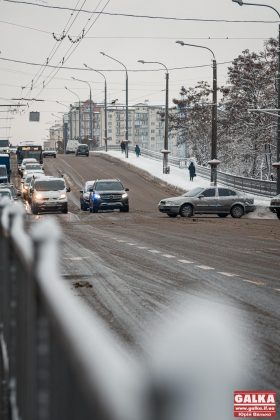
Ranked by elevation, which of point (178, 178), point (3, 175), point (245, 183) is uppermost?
point (3, 175)

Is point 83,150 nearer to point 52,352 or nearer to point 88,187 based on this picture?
point 88,187

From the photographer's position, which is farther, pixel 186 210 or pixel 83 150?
pixel 83 150

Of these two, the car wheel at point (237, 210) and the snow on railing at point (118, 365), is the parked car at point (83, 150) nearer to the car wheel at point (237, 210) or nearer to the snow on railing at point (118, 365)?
the car wheel at point (237, 210)

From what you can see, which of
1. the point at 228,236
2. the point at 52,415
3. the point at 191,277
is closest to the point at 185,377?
the point at 52,415

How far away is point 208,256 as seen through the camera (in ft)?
66.7

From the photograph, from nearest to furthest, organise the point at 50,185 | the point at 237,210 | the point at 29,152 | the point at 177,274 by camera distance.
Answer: the point at 177,274
the point at 237,210
the point at 50,185
the point at 29,152

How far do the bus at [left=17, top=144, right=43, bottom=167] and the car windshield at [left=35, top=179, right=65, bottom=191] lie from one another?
3936cm

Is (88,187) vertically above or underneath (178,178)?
above

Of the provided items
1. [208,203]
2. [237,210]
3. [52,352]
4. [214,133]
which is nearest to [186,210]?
[208,203]

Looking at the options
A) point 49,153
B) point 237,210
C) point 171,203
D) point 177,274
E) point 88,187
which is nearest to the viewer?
point 177,274

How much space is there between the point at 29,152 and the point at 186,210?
152 feet

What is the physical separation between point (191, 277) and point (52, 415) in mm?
13420

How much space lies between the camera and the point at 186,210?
4319cm

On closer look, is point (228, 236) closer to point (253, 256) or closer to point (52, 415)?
point (253, 256)
